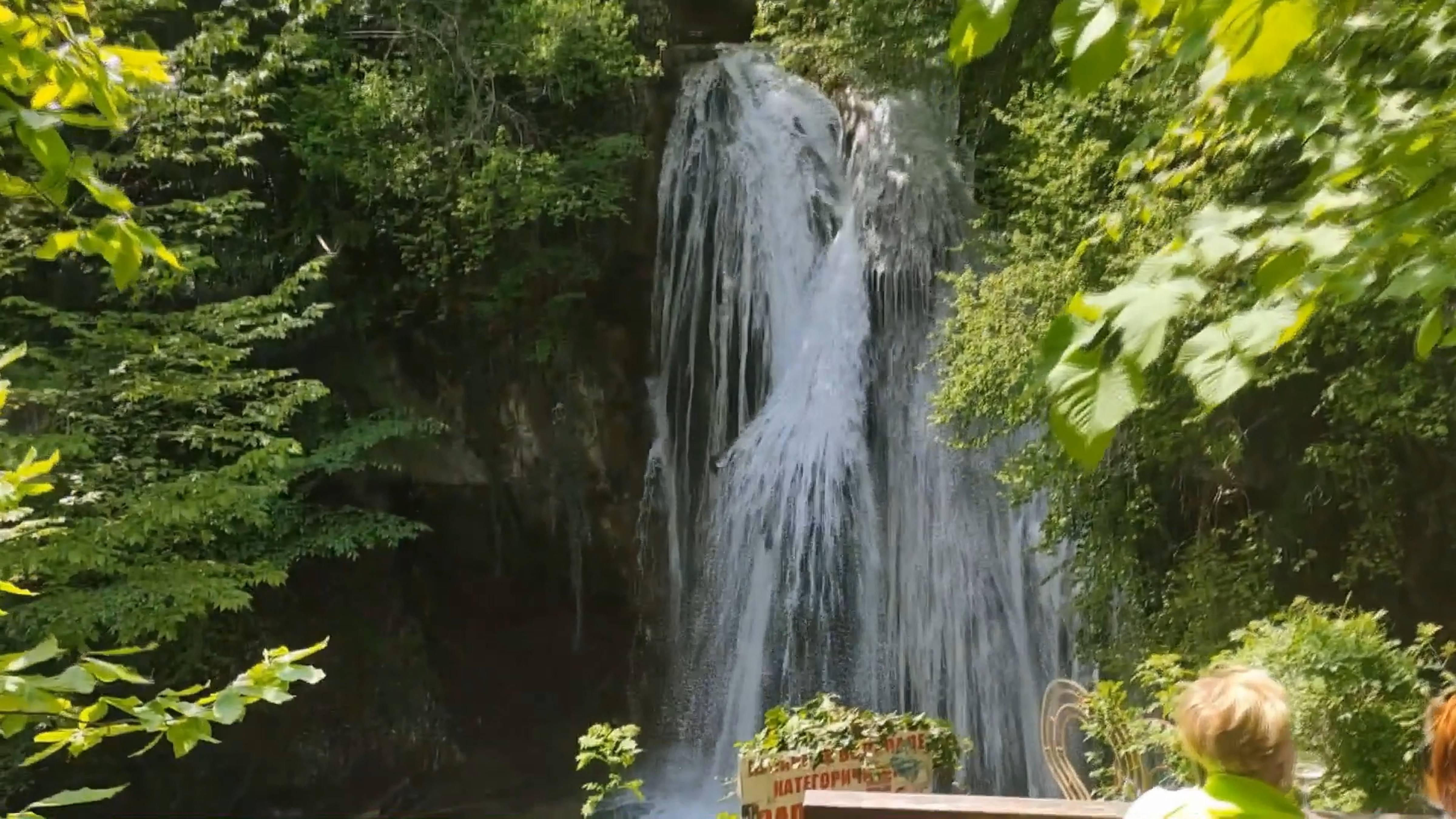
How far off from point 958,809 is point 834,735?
102 cm

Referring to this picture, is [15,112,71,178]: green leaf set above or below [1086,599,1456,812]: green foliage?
above

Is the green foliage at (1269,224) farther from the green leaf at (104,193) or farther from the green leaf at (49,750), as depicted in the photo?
the green leaf at (49,750)

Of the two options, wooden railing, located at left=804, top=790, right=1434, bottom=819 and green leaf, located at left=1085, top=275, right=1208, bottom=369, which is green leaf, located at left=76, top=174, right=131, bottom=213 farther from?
wooden railing, located at left=804, top=790, right=1434, bottom=819

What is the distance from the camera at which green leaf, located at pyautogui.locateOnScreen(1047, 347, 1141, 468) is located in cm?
70

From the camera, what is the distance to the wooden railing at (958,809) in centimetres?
216

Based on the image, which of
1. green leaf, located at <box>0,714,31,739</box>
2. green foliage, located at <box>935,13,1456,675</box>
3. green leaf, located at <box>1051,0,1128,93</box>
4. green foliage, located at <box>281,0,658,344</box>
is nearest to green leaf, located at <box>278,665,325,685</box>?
green leaf, located at <box>0,714,31,739</box>

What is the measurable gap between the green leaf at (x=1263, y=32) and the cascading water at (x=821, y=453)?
5.97m

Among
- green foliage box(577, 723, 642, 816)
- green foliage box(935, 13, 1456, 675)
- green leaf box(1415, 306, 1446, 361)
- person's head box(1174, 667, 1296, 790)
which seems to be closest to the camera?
green leaf box(1415, 306, 1446, 361)

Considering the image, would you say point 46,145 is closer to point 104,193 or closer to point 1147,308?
point 104,193

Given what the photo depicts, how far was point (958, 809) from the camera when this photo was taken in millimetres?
2191

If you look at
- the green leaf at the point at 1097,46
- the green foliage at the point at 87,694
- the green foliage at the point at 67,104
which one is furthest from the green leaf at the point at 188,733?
the green leaf at the point at 1097,46

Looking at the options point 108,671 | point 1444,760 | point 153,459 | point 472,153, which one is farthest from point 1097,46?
point 472,153

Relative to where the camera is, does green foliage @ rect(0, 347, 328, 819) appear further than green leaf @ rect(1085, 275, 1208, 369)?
Yes

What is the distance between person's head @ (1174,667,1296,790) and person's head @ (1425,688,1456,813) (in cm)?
30
